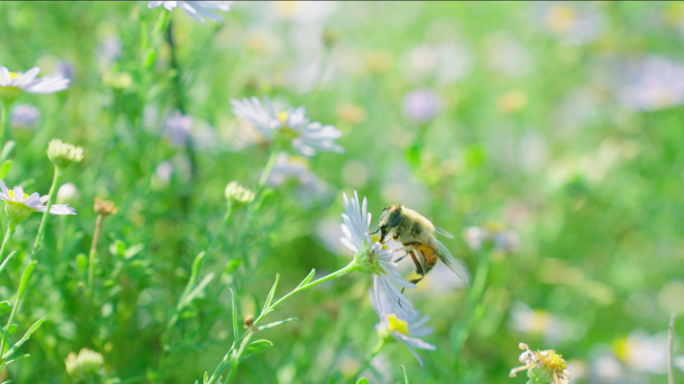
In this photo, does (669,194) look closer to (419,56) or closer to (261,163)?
(419,56)

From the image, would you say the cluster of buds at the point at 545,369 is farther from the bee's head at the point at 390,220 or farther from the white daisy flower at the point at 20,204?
the white daisy flower at the point at 20,204

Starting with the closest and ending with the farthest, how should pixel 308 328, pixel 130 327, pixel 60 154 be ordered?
pixel 60 154 → pixel 130 327 → pixel 308 328

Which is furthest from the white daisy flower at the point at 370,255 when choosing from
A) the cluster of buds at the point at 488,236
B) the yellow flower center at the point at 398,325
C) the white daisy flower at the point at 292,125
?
the cluster of buds at the point at 488,236

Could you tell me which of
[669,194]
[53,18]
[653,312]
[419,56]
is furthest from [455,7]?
[53,18]

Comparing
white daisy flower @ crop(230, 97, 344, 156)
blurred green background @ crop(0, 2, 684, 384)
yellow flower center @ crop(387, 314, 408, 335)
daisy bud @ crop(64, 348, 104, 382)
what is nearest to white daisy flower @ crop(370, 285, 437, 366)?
yellow flower center @ crop(387, 314, 408, 335)

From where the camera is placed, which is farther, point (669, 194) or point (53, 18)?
point (669, 194)

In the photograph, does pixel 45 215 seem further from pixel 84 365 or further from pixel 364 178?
pixel 364 178

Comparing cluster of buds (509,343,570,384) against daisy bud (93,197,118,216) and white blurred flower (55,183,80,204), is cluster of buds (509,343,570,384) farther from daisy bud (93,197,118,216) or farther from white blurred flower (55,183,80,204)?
white blurred flower (55,183,80,204)
